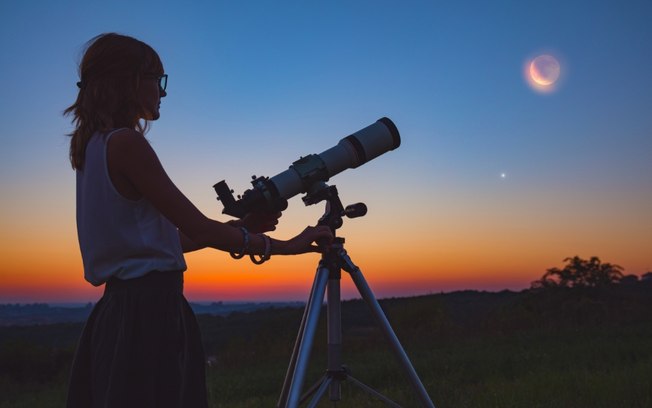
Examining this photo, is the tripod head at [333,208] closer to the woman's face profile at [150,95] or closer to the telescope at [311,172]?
the telescope at [311,172]

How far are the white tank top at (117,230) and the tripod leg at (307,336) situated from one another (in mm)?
1105

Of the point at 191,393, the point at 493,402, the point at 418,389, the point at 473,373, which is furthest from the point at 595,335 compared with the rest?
the point at 191,393

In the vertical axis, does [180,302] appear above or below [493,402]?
above

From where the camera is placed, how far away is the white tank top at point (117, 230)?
211 centimetres

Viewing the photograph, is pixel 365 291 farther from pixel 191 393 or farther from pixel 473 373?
pixel 473 373

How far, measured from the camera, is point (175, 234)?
7.24ft

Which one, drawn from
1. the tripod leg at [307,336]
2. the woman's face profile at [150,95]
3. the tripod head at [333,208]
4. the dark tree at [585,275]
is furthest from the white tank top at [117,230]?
the dark tree at [585,275]

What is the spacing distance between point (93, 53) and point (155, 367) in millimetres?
1210

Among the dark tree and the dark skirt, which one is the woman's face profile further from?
the dark tree

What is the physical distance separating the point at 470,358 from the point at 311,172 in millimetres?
5996

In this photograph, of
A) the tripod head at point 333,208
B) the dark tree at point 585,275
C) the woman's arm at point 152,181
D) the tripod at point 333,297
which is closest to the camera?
the woman's arm at point 152,181

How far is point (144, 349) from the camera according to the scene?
2150mm

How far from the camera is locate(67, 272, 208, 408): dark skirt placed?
212 centimetres

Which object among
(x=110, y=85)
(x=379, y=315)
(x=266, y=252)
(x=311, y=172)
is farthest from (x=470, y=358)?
(x=110, y=85)
